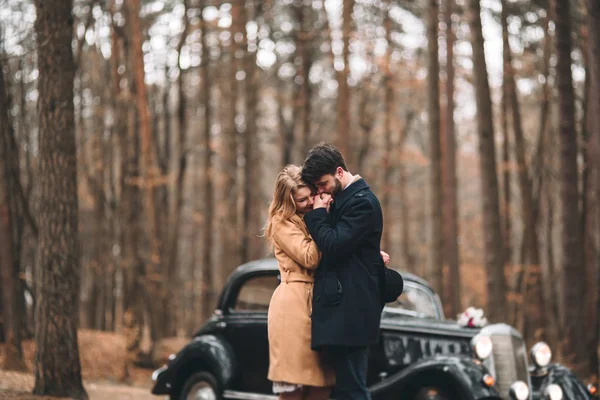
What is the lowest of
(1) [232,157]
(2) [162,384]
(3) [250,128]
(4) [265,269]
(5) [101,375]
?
(5) [101,375]

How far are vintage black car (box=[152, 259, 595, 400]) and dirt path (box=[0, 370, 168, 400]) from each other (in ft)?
4.69

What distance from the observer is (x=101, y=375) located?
14.4 metres

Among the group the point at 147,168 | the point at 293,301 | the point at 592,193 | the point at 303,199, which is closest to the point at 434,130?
the point at 592,193

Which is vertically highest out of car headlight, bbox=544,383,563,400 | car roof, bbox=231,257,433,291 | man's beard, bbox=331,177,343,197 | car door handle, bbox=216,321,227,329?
man's beard, bbox=331,177,343,197

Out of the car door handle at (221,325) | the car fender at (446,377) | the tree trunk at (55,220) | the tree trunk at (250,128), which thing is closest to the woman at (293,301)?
the car fender at (446,377)

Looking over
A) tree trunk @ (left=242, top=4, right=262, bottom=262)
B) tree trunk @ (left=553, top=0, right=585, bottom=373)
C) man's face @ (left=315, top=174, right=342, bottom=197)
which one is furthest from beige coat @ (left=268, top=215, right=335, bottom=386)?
tree trunk @ (left=242, top=4, right=262, bottom=262)

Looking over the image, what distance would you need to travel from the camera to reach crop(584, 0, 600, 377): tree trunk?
32.6ft

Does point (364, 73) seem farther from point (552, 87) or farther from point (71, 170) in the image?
point (71, 170)

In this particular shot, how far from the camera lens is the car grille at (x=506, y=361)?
680cm

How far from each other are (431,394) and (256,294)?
2282mm

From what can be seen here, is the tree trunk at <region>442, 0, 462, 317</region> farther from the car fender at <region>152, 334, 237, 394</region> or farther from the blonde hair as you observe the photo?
the blonde hair

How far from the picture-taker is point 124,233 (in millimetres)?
15867

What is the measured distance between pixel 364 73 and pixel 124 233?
12.1 m

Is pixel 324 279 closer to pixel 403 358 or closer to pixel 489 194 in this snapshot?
pixel 403 358
